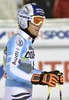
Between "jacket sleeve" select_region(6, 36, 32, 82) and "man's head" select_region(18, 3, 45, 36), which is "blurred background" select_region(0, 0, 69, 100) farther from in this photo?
"jacket sleeve" select_region(6, 36, 32, 82)

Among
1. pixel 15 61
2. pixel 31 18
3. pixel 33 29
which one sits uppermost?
pixel 31 18

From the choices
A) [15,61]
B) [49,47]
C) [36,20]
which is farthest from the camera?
[49,47]

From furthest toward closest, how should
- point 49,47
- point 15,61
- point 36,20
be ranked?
1. point 49,47
2. point 36,20
3. point 15,61

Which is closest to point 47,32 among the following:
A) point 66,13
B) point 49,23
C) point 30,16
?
point 49,23

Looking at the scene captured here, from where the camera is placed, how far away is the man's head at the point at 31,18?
5.80 m

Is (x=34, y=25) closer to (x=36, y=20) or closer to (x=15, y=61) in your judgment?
(x=36, y=20)

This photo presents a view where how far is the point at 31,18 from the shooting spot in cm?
582

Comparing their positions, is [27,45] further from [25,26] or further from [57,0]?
[57,0]

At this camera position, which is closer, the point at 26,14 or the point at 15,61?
the point at 15,61

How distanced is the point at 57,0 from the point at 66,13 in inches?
10.3

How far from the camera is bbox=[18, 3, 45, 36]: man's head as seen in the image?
5.80 meters

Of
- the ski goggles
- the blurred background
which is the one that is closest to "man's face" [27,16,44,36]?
the ski goggles

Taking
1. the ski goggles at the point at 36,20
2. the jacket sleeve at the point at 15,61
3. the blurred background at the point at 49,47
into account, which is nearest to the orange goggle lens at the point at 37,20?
the ski goggles at the point at 36,20

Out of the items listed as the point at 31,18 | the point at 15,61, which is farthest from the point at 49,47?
the point at 15,61
